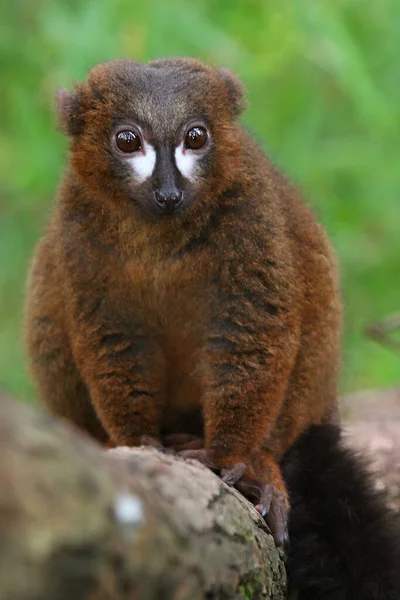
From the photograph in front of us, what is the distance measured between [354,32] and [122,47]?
229 cm

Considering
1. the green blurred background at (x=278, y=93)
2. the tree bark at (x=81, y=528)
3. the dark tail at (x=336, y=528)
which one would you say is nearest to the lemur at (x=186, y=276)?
the dark tail at (x=336, y=528)

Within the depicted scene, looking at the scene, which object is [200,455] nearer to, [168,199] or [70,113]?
[168,199]

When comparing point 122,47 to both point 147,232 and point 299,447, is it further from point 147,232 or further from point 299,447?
point 299,447

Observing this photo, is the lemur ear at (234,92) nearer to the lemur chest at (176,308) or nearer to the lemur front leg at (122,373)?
the lemur chest at (176,308)

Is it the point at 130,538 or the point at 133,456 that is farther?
the point at 133,456

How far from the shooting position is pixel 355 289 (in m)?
8.69

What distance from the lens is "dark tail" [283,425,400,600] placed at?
3762 mm

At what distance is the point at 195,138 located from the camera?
4277 mm

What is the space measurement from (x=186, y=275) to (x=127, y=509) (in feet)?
7.62

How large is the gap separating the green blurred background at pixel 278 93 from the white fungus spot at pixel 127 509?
5.00m

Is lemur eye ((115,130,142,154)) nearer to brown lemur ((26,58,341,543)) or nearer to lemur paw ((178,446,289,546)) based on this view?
brown lemur ((26,58,341,543))

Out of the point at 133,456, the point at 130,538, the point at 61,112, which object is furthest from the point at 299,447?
the point at 130,538

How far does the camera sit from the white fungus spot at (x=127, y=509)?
2.07 meters

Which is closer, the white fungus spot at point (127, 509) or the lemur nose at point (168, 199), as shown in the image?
the white fungus spot at point (127, 509)
